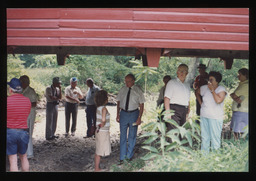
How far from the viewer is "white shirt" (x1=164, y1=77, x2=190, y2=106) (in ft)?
19.9

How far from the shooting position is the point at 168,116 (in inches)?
224

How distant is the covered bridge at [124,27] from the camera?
Result: 550 cm

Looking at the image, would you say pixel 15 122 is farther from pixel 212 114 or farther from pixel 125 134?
pixel 212 114

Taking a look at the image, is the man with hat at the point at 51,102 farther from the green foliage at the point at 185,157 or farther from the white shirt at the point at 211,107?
the white shirt at the point at 211,107

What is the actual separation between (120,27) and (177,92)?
1.83 meters

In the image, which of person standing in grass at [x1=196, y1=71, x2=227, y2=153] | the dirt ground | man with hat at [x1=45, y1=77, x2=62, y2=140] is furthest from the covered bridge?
man with hat at [x1=45, y1=77, x2=62, y2=140]

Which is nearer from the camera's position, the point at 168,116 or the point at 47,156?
the point at 168,116

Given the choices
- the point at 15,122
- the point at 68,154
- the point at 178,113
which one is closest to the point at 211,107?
the point at 178,113

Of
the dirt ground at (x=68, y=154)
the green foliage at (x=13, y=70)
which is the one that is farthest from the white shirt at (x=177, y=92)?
the green foliage at (x=13, y=70)

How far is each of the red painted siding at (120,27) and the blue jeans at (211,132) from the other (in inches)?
63.8

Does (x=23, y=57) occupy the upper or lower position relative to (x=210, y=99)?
upper
